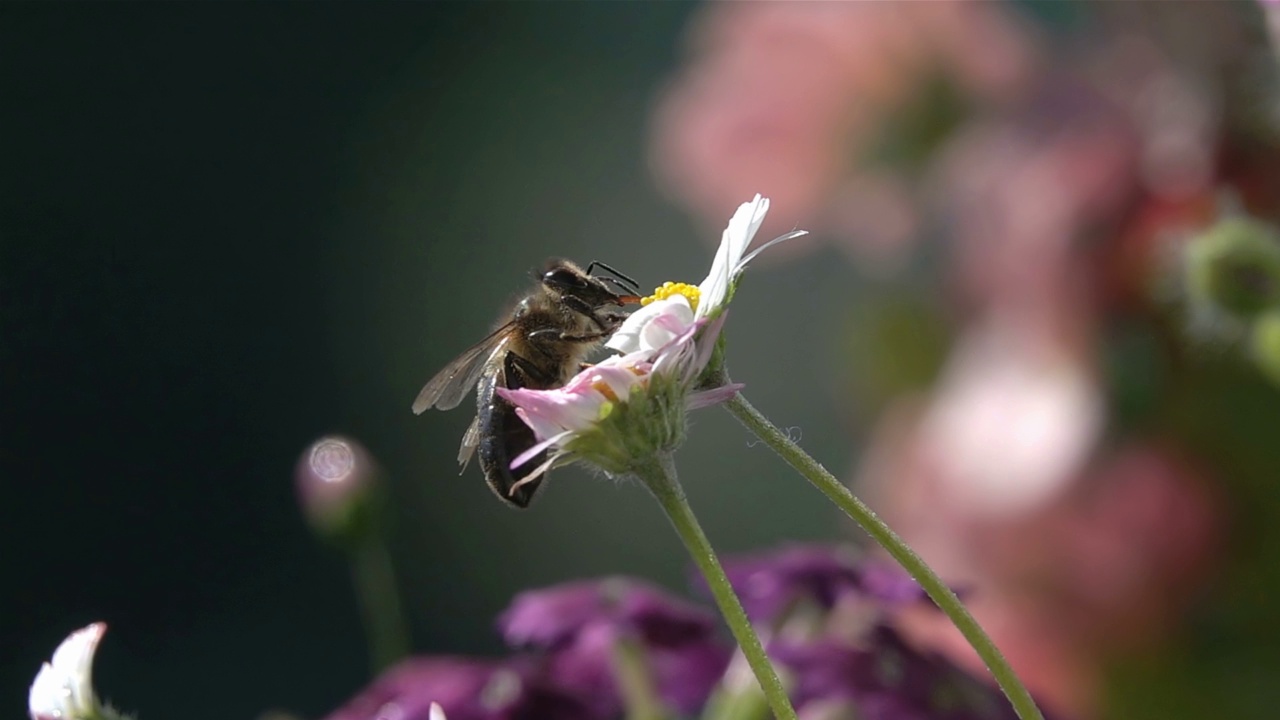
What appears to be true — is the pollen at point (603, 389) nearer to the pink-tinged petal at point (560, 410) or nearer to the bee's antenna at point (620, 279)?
the pink-tinged petal at point (560, 410)

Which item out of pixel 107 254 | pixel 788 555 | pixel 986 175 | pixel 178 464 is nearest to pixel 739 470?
pixel 178 464

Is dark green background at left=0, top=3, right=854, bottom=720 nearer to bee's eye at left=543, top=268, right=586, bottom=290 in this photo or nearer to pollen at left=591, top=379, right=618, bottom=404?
bee's eye at left=543, top=268, right=586, bottom=290

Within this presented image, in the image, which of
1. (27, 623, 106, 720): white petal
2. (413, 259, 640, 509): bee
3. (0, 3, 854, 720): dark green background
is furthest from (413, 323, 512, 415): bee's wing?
(0, 3, 854, 720): dark green background

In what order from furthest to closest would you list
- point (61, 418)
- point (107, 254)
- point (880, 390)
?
1. point (107, 254)
2. point (61, 418)
3. point (880, 390)

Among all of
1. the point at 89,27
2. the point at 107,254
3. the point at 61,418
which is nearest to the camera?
the point at 61,418

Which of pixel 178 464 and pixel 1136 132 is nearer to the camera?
pixel 1136 132

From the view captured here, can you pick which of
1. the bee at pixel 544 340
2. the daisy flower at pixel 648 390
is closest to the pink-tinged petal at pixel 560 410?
the daisy flower at pixel 648 390

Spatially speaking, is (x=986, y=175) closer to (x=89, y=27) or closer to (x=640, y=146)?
(x=640, y=146)

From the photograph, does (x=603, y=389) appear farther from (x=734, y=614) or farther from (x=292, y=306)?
(x=292, y=306)

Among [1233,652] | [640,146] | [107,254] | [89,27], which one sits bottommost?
[1233,652]
